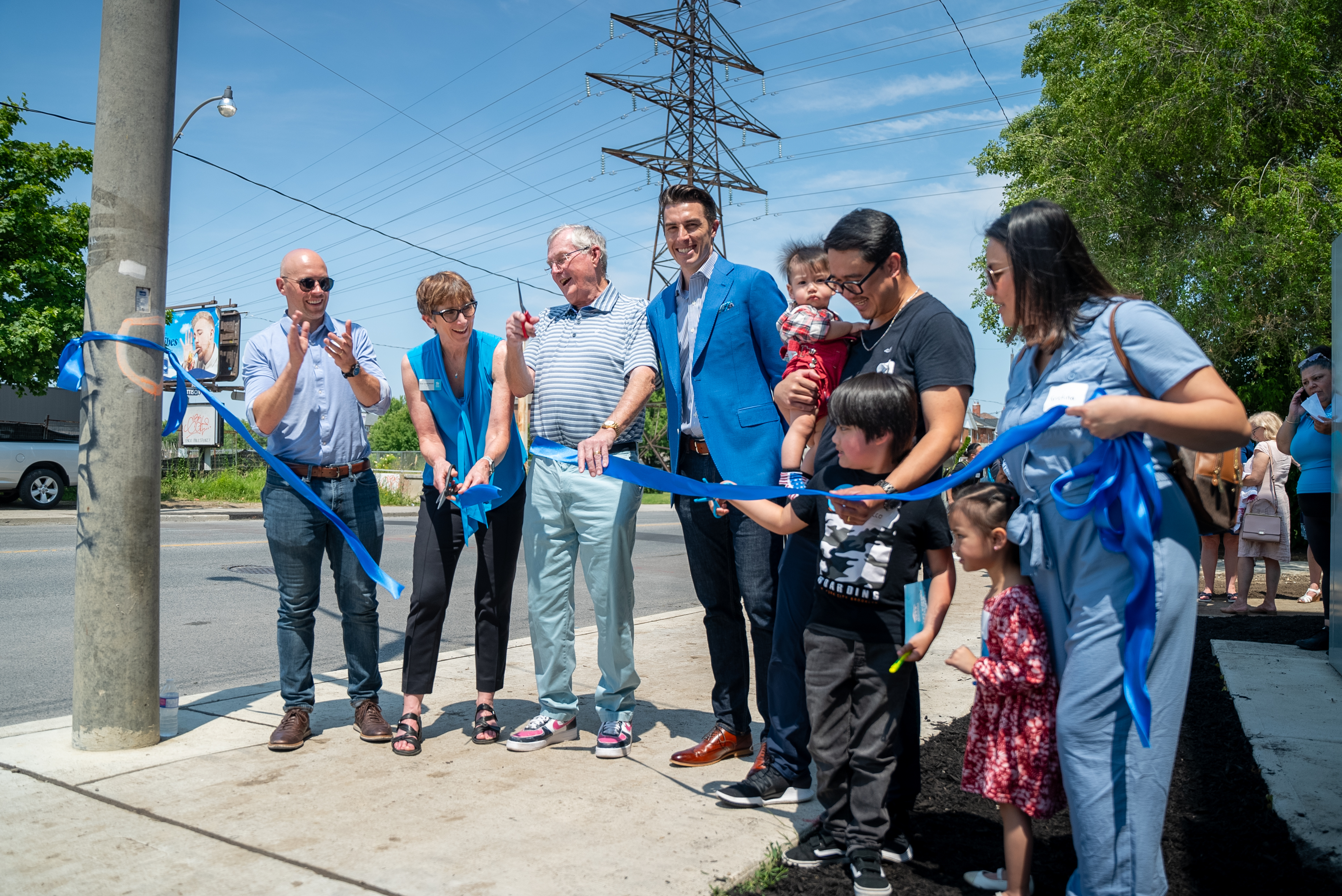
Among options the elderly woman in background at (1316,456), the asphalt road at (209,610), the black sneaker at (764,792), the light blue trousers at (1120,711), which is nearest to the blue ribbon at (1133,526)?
the light blue trousers at (1120,711)

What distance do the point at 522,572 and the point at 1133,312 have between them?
32.4 ft

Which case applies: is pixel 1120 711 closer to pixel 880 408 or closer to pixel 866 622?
pixel 866 622

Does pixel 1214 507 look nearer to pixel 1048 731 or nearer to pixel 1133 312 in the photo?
pixel 1133 312

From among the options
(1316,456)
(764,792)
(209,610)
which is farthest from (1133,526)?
(209,610)

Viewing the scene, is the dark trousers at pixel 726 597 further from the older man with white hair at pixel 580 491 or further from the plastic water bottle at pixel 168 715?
the plastic water bottle at pixel 168 715

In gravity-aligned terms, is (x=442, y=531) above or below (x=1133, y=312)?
below

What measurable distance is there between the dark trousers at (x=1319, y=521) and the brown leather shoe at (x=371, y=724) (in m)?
6.02

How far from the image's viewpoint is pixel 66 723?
13.9 feet

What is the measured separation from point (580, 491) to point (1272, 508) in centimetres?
733

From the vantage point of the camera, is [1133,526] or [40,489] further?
[40,489]

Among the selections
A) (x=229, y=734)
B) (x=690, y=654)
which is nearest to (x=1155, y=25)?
(x=690, y=654)

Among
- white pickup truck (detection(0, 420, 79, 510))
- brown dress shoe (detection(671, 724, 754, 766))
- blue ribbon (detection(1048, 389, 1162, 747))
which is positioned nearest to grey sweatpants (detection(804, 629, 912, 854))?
blue ribbon (detection(1048, 389, 1162, 747))

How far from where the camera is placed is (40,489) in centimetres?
1970

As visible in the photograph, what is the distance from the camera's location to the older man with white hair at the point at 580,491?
13.5 feet
